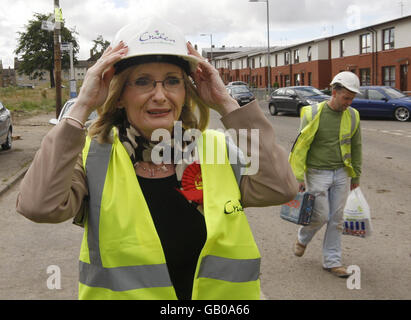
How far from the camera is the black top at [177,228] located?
2016mm

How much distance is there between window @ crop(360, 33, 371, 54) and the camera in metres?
41.0

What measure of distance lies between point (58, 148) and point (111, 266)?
46 centimetres

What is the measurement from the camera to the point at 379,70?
39.8m

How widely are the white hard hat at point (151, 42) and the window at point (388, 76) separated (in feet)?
129

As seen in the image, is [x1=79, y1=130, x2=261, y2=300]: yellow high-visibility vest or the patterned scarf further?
the patterned scarf

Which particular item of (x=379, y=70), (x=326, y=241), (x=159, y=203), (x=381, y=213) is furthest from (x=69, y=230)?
(x=379, y=70)

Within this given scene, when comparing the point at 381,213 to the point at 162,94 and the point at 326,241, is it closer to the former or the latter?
the point at 326,241

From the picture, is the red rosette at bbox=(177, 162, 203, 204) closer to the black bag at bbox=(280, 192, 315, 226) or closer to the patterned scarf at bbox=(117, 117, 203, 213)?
the patterned scarf at bbox=(117, 117, 203, 213)

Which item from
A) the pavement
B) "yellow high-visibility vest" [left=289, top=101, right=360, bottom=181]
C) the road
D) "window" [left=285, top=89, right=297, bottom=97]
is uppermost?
"window" [left=285, top=89, right=297, bottom=97]

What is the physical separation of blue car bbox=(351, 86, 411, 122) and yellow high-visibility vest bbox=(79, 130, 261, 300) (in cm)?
2256

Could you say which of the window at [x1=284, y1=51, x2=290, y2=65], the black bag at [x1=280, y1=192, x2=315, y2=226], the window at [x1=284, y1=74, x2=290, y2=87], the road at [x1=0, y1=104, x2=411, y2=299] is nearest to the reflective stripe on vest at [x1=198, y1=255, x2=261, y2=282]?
the road at [x1=0, y1=104, x2=411, y2=299]

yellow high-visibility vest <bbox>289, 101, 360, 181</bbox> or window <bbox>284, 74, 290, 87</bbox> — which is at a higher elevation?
window <bbox>284, 74, 290, 87</bbox>

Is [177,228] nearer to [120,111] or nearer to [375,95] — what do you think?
[120,111]

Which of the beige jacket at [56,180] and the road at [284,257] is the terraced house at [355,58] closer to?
the road at [284,257]
